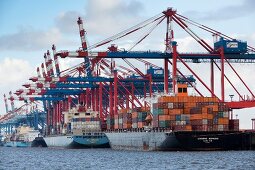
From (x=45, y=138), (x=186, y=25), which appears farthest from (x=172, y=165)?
(x=45, y=138)

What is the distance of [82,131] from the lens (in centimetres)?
12675

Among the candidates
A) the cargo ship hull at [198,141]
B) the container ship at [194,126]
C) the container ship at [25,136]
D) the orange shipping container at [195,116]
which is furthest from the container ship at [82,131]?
the container ship at [25,136]

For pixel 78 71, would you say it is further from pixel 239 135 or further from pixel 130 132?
pixel 239 135

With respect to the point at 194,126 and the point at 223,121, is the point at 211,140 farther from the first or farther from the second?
the point at 223,121

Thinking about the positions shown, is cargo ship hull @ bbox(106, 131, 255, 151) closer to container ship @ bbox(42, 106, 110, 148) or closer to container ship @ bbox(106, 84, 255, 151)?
container ship @ bbox(106, 84, 255, 151)

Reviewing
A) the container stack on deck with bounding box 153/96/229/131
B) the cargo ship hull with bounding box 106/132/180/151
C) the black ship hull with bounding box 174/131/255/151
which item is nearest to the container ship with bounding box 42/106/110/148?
the cargo ship hull with bounding box 106/132/180/151

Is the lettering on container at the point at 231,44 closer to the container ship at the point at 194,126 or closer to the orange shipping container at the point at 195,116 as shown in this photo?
the container ship at the point at 194,126

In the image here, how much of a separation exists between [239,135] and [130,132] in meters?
18.1

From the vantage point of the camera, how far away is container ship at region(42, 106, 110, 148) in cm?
12325

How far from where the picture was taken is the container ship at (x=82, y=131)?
123250 mm

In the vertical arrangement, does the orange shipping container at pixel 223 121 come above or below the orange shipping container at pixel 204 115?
below

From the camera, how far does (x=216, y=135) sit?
85.6 metres

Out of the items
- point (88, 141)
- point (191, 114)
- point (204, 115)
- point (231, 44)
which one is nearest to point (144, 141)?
point (191, 114)

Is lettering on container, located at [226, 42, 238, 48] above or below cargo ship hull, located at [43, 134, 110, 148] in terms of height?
above
